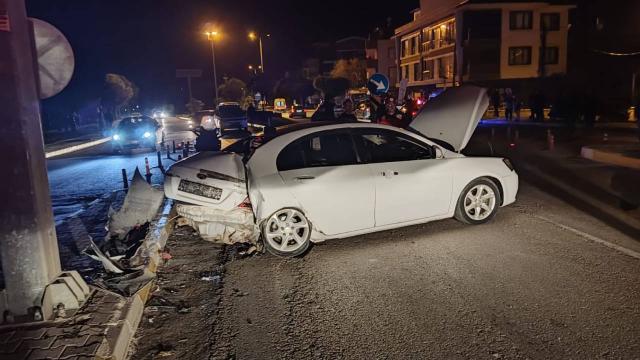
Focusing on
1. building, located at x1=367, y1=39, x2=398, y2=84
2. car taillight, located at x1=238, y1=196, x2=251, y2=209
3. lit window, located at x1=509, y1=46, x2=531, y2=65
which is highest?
building, located at x1=367, y1=39, x2=398, y2=84

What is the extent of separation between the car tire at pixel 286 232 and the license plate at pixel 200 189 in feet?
2.21

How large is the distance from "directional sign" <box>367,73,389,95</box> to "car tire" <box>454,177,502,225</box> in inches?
313

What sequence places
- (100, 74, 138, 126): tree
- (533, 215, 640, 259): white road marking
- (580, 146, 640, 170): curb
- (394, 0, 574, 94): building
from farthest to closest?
(394, 0, 574, 94): building, (100, 74, 138, 126): tree, (580, 146, 640, 170): curb, (533, 215, 640, 259): white road marking

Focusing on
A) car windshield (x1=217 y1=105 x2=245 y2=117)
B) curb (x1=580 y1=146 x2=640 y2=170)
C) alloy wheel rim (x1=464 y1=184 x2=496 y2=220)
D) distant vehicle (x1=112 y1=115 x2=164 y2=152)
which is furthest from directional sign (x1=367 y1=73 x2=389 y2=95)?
car windshield (x1=217 y1=105 x2=245 y2=117)

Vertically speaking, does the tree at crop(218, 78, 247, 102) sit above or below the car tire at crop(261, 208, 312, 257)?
above

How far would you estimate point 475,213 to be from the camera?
7.11 metres

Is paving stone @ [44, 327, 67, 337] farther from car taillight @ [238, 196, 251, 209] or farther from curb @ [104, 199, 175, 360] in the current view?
car taillight @ [238, 196, 251, 209]

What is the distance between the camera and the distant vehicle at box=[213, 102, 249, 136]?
88.3 feet

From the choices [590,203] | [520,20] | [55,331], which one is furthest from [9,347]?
[520,20]

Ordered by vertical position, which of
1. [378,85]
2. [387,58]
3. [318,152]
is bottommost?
[318,152]

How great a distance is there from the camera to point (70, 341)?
12.9 ft

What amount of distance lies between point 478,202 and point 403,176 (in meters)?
1.40

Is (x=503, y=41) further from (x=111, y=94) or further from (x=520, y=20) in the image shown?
(x=111, y=94)

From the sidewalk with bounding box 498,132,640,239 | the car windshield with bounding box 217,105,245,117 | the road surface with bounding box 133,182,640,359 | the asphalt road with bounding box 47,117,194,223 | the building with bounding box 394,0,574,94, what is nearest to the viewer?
the road surface with bounding box 133,182,640,359
